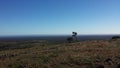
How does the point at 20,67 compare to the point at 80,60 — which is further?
the point at 80,60

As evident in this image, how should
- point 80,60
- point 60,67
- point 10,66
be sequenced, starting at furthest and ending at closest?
point 80,60
point 10,66
point 60,67

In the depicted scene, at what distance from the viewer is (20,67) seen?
17078 mm

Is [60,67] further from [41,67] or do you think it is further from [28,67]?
[28,67]

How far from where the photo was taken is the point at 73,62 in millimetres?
18531

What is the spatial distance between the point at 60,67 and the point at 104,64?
4003 mm

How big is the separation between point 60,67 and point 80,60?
137 inches

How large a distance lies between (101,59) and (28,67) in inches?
288

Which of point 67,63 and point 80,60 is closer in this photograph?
point 67,63

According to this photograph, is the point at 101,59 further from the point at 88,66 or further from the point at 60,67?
the point at 60,67

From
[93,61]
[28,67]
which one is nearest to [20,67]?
[28,67]

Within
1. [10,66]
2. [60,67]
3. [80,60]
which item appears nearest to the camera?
[60,67]

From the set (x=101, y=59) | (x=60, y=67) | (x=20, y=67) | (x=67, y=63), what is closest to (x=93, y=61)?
(x=101, y=59)

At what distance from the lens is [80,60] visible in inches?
760

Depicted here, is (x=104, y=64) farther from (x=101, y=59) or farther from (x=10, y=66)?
(x=10, y=66)
